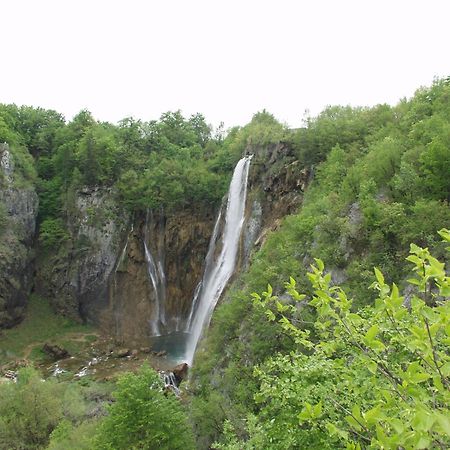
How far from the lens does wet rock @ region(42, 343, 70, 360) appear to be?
3161 centimetres

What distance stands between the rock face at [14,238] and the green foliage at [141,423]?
26.9 meters

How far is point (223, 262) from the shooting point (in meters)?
28.3

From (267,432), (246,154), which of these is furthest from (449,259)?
(246,154)

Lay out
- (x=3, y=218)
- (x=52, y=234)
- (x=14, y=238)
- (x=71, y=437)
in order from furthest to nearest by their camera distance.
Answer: (x=52, y=234) < (x=14, y=238) < (x=3, y=218) < (x=71, y=437)

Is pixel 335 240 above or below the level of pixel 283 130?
below

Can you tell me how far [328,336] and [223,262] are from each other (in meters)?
20.8

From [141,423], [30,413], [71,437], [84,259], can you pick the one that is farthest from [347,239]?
[84,259]

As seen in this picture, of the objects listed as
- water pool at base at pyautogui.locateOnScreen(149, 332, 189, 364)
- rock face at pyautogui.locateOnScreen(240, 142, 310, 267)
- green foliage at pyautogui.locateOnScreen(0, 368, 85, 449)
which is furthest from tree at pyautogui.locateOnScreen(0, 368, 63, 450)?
rock face at pyautogui.locateOnScreen(240, 142, 310, 267)

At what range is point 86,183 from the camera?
3962cm

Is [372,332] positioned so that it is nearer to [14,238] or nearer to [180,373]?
[180,373]

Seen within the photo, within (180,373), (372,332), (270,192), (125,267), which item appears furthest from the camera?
(125,267)

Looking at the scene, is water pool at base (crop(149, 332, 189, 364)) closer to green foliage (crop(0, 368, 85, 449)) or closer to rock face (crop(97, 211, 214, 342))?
rock face (crop(97, 211, 214, 342))

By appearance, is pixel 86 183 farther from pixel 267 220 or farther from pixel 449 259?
pixel 449 259

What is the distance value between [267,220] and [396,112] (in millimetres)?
10050
